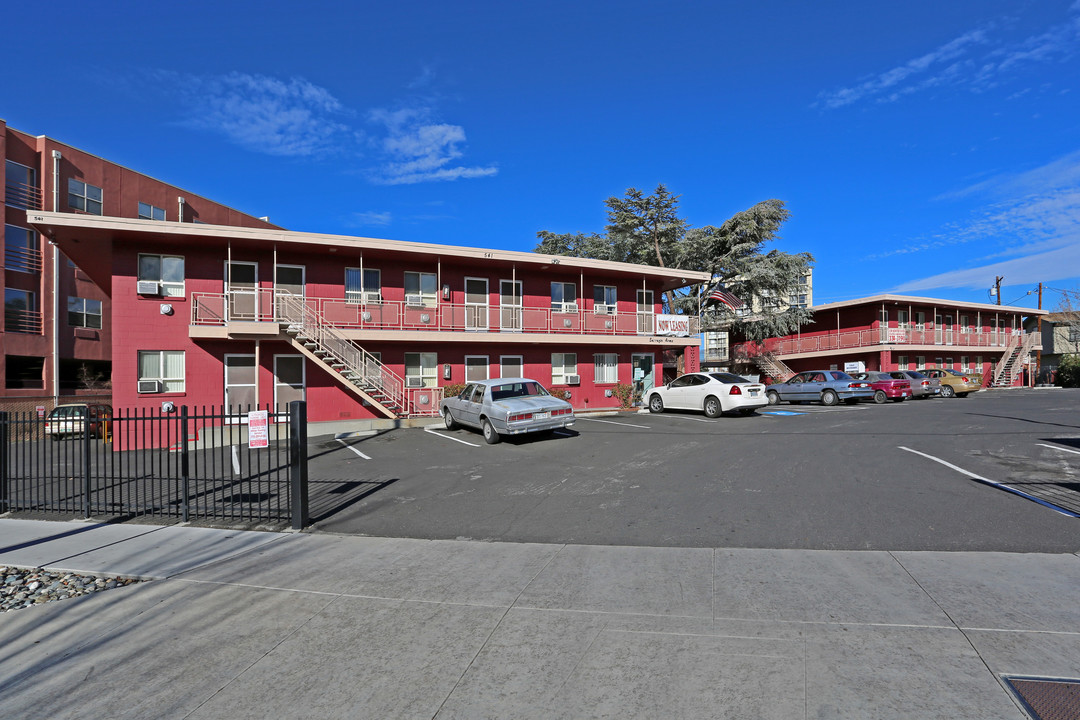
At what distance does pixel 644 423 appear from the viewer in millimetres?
18250

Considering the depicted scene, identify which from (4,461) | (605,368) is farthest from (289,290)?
(605,368)

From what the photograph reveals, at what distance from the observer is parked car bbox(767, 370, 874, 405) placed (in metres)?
25.1

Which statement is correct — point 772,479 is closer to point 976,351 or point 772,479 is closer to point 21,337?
point 21,337

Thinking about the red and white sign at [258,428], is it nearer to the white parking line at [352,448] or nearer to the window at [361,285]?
the white parking line at [352,448]

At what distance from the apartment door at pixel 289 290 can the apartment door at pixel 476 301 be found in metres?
5.92

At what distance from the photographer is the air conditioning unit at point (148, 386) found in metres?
17.5

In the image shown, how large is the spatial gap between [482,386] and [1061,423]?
A: 53.9 feet

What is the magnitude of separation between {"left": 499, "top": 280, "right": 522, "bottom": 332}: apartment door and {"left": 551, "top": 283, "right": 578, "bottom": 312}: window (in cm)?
164

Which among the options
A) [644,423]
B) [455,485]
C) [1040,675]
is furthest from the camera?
[644,423]

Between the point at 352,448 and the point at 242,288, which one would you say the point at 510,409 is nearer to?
the point at 352,448

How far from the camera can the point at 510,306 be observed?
21109 millimetres

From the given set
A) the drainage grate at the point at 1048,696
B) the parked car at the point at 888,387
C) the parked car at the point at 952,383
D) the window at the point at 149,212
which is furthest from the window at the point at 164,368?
the parked car at the point at 952,383

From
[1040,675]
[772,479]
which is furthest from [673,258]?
[1040,675]

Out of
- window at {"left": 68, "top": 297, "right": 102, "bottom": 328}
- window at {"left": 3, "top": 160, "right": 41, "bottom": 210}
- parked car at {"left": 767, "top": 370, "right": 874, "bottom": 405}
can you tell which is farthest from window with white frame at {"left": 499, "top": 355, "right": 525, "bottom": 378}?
window at {"left": 3, "top": 160, "right": 41, "bottom": 210}
